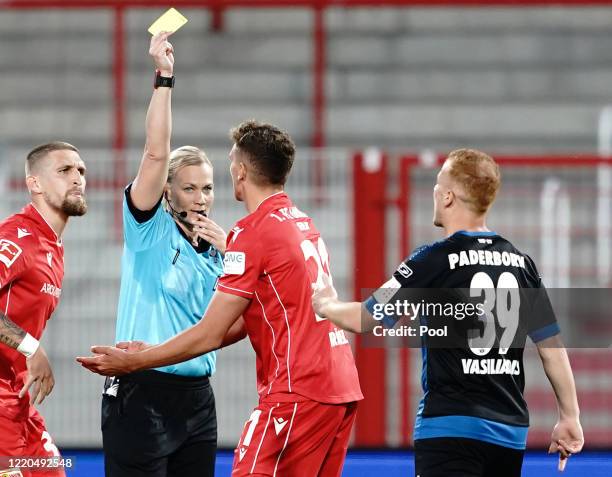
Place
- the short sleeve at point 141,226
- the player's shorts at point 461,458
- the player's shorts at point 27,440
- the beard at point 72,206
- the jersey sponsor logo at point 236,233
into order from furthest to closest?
the beard at point 72,206 < the player's shorts at point 27,440 < the short sleeve at point 141,226 < the jersey sponsor logo at point 236,233 < the player's shorts at point 461,458

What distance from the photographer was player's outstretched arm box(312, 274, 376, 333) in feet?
13.5

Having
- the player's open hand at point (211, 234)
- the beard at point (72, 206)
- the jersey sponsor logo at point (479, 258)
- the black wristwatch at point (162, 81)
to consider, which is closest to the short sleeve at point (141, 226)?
the player's open hand at point (211, 234)

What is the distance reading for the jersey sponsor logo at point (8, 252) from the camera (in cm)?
477

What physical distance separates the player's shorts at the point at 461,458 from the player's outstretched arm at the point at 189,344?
2.82 ft

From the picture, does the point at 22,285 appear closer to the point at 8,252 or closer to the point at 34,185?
the point at 8,252

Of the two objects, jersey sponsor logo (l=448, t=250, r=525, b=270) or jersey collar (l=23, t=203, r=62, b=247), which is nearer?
jersey sponsor logo (l=448, t=250, r=525, b=270)

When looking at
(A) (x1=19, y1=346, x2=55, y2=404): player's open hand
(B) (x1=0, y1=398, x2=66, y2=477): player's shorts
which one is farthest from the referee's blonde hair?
(B) (x1=0, y1=398, x2=66, y2=477): player's shorts

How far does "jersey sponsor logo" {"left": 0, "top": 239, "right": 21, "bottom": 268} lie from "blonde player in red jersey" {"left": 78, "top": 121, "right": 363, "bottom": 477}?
2.32ft

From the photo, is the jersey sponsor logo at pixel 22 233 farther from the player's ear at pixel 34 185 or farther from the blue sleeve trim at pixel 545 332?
the blue sleeve trim at pixel 545 332

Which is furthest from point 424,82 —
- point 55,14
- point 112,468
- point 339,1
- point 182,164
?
point 112,468

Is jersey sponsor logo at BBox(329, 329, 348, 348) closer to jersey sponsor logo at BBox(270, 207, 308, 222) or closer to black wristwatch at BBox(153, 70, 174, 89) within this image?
jersey sponsor logo at BBox(270, 207, 308, 222)

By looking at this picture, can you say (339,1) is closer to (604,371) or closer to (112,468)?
(604,371)

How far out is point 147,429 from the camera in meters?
4.65

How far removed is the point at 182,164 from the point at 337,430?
4.71 feet
